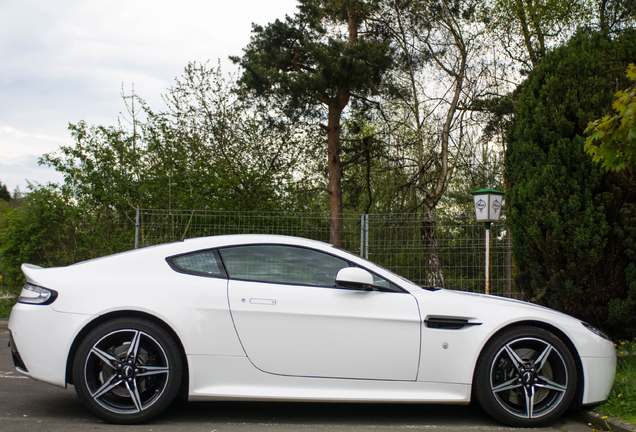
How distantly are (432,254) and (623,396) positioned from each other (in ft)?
15.4

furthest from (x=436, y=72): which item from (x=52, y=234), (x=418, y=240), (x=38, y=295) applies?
(x=38, y=295)

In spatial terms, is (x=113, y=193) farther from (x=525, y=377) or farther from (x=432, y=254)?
(x=525, y=377)

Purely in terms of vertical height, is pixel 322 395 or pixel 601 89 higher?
pixel 601 89

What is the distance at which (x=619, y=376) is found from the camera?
14.5ft

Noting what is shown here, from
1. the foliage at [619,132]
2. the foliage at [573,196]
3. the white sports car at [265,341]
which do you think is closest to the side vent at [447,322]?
the white sports car at [265,341]

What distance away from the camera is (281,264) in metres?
3.63

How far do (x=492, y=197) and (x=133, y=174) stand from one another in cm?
749

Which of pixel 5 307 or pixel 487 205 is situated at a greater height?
pixel 487 205

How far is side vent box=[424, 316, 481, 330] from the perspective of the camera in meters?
3.51

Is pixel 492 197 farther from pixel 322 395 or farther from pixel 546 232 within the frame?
pixel 322 395

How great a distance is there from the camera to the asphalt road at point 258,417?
3.41 meters

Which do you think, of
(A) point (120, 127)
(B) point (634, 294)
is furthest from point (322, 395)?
(A) point (120, 127)

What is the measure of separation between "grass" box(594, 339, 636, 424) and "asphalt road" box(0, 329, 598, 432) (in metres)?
0.23

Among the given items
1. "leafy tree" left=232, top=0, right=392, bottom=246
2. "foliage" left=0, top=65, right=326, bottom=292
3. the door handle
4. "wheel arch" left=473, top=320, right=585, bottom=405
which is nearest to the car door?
the door handle
